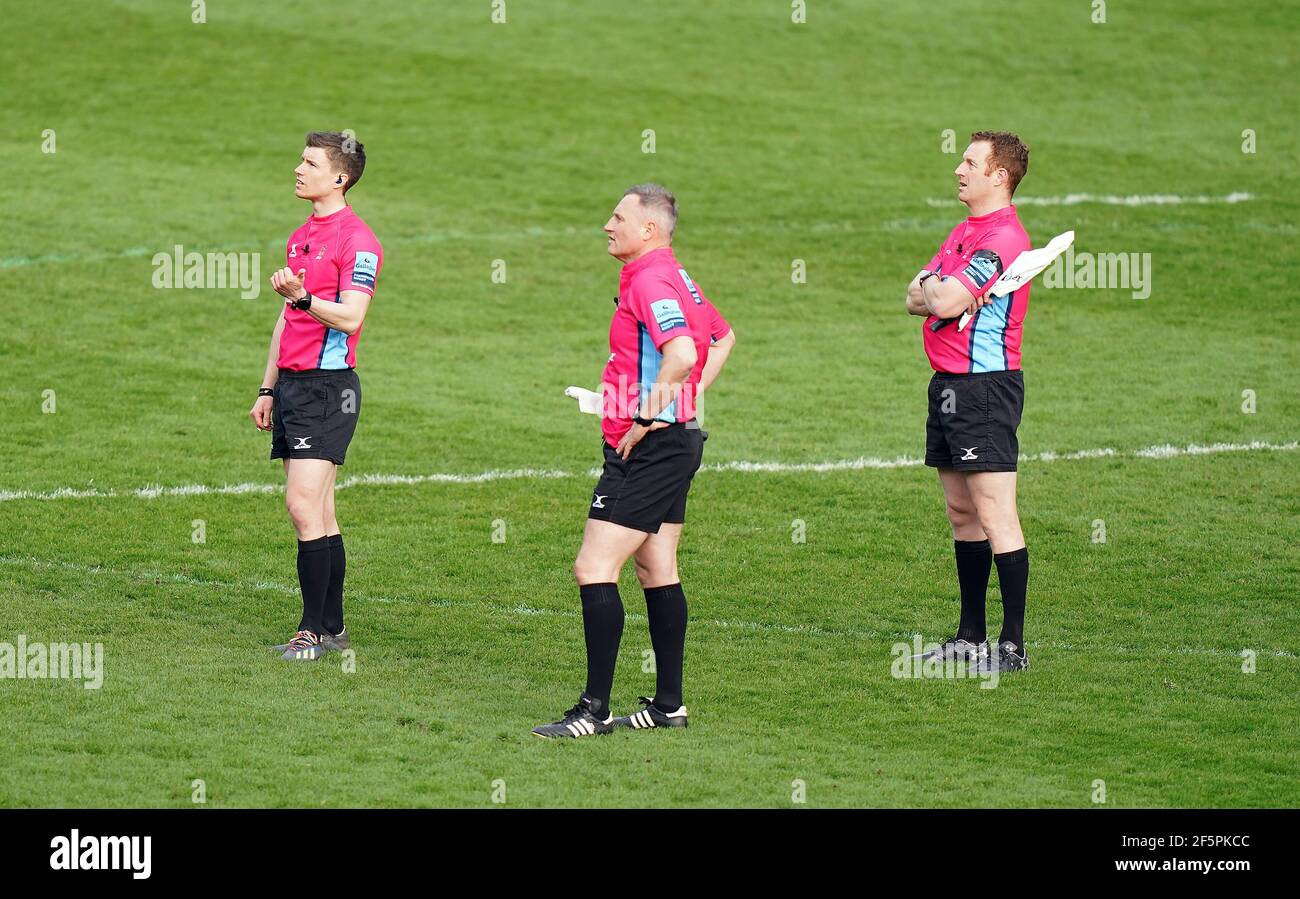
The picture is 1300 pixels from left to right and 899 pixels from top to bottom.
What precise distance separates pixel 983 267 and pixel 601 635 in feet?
8.29

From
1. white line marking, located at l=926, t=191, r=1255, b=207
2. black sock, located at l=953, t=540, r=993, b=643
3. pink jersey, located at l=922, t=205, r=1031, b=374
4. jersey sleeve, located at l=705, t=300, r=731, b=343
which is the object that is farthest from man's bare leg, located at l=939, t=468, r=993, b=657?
white line marking, located at l=926, t=191, r=1255, b=207

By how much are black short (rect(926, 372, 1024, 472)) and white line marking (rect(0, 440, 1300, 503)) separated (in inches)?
173

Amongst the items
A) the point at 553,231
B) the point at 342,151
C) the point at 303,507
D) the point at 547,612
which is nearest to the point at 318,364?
the point at 303,507

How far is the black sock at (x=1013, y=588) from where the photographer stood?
8.36 metres

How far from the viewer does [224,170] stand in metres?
21.6

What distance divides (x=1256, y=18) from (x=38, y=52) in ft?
64.4

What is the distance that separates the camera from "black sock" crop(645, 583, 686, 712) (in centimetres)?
735

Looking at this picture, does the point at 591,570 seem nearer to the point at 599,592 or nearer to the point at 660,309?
the point at 599,592

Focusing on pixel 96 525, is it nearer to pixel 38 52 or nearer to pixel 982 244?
pixel 982 244

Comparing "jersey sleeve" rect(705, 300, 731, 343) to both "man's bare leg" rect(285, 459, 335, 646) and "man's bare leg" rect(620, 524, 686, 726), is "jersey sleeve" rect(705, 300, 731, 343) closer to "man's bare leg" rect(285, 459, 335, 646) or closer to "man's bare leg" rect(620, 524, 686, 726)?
"man's bare leg" rect(620, 524, 686, 726)

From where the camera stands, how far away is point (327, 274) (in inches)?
329

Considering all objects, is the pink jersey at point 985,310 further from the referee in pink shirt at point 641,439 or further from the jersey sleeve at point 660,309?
the jersey sleeve at point 660,309

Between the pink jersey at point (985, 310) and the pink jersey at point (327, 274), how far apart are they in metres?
2.69

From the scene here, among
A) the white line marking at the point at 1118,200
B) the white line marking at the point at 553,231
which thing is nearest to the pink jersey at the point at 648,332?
the white line marking at the point at 553,231
